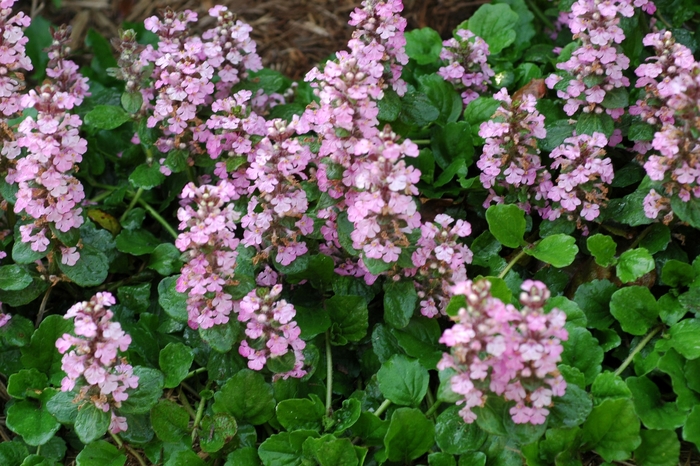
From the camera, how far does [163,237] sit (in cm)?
372

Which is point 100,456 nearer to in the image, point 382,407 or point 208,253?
point 208,253

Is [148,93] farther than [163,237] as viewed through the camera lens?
No

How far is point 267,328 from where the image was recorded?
2779 mm

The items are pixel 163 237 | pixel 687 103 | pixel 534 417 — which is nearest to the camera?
pixel 534 417

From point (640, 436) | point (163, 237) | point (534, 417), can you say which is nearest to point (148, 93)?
point (163, 237)

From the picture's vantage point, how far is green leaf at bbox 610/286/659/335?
2963 mm

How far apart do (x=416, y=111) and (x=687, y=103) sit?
111 centimetres

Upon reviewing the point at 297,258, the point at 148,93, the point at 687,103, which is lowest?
the point at 297,258

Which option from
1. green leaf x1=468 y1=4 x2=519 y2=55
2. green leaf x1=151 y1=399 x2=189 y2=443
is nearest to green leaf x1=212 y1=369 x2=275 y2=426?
green leaf x1=151 y1=399 x2=189 y2=443

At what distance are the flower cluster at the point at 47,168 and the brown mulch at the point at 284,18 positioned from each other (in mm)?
2179

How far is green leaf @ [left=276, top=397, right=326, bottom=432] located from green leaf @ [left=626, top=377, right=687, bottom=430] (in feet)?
3.86

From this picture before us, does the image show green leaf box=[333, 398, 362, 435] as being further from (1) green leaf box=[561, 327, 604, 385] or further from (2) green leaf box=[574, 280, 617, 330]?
(2) green leaf box=[574, 280, 617, 330]

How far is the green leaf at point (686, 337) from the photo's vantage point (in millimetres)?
2758

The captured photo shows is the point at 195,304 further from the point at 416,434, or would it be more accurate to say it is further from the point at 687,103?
the point at 687,103
